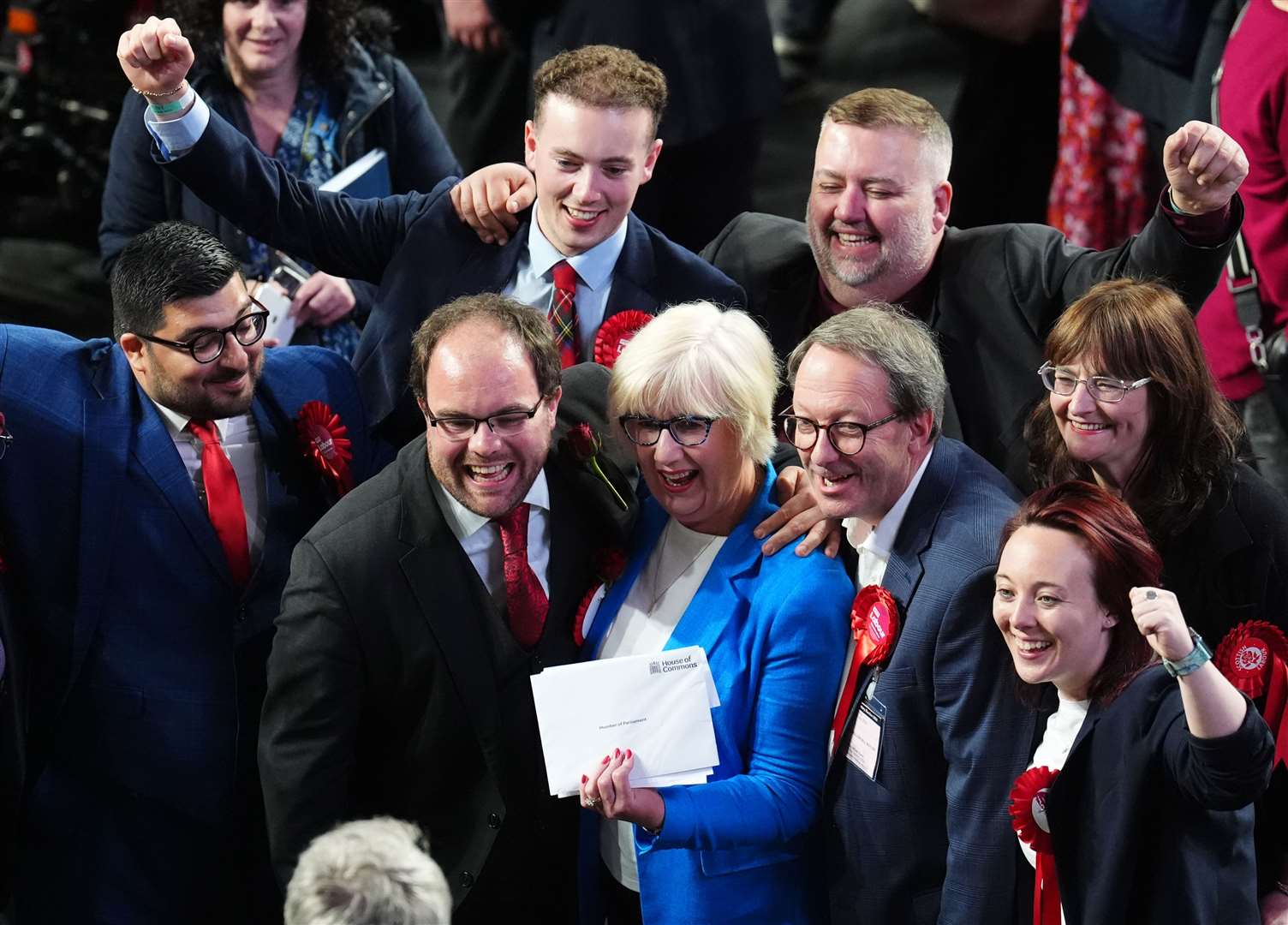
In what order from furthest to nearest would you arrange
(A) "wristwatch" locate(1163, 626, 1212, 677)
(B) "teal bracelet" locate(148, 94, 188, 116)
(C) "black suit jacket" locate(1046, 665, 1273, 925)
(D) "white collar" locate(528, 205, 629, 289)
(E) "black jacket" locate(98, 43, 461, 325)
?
(E) "black jacket" locate(98, 43, 461, 325)
(D) "white collar" locate(528, 205, 629, 289)
(B) "teal bracelet" locate(148, 94, 188, 116)
(C) "black suit jacket" locate(1046, 665, 1273, 925)
(A) "wristwatch" locate(1163, 626, 1212, 677)

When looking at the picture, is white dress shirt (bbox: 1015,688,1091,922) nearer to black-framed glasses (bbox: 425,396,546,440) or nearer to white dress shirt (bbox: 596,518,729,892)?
white dress shirt (bbox: 596,518,729,892)

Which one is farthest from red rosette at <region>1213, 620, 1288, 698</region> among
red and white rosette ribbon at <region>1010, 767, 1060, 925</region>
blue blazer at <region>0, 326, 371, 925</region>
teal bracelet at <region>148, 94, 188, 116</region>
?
teal bracelet at <region>148, 94, 188, 116</region>

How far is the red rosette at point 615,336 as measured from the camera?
3.86 meters

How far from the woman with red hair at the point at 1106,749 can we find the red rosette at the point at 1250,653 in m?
0.38

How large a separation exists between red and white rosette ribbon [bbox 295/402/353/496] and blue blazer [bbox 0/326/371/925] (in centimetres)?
7

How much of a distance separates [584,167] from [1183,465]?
153 centimetres

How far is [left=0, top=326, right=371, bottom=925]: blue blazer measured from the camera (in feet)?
11.4

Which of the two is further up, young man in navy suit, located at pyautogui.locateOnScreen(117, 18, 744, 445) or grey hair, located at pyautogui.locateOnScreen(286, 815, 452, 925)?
young man in navy suit, located at pyautogui.locateOnScreen(117, 18, 744, 445)

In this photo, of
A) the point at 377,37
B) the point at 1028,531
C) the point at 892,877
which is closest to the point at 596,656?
the point at 892,877

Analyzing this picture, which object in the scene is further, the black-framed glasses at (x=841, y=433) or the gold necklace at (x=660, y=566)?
the gold necklace at (x=660, y=566)

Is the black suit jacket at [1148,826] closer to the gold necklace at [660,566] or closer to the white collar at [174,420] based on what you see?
the gold necklace at [660,566]

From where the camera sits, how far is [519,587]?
3.32 meters

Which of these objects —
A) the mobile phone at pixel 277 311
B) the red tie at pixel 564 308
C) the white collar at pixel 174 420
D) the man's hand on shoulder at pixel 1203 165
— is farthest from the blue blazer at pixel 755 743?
the mobile phone at pixel 277 311

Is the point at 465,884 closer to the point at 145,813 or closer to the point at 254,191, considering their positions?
the point at 145,813
